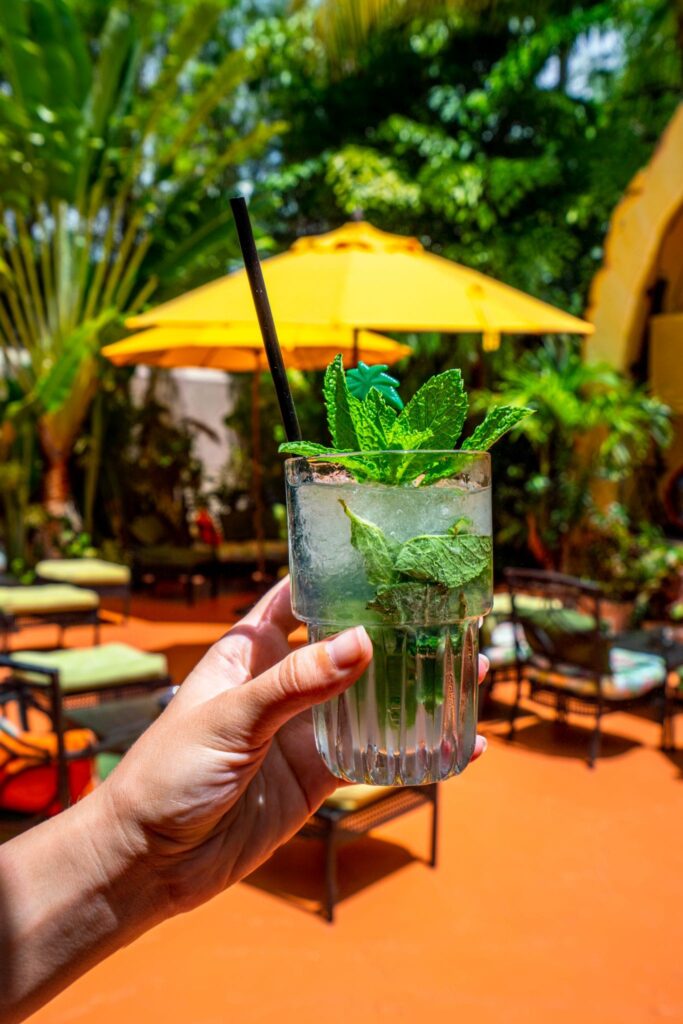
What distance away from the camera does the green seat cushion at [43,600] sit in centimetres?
777

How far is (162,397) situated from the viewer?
12938mm

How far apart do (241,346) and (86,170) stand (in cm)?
504

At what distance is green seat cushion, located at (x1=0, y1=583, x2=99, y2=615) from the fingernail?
286 inches

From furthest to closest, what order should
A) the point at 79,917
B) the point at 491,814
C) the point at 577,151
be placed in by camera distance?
the point at 577,151, the point at 491,814, the point at 79,917

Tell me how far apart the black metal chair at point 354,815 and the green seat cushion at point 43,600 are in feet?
16.0

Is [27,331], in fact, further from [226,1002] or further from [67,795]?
[226,1002]

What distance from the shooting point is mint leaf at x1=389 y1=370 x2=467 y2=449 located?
111 cm

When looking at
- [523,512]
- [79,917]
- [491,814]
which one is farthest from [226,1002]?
[523,512]

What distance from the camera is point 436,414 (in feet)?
3.69

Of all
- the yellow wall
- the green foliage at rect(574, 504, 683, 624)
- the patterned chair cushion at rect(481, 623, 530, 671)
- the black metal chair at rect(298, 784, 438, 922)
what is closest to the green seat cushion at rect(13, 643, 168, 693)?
the black metal chair at rect(298, 784, 438, 922)

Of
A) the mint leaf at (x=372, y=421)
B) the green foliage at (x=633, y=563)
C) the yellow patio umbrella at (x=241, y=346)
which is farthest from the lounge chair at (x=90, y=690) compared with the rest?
the green foliage at (x=633, y=563)

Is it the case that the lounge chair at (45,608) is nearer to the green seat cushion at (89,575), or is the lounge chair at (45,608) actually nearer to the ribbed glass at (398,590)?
the green seat cushion at (89,575)

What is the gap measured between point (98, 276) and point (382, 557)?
10.7 metres

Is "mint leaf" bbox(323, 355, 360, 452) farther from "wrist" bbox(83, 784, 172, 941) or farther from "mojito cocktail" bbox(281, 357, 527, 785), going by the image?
"wrist" bbox(83, 784, 172, 941)
